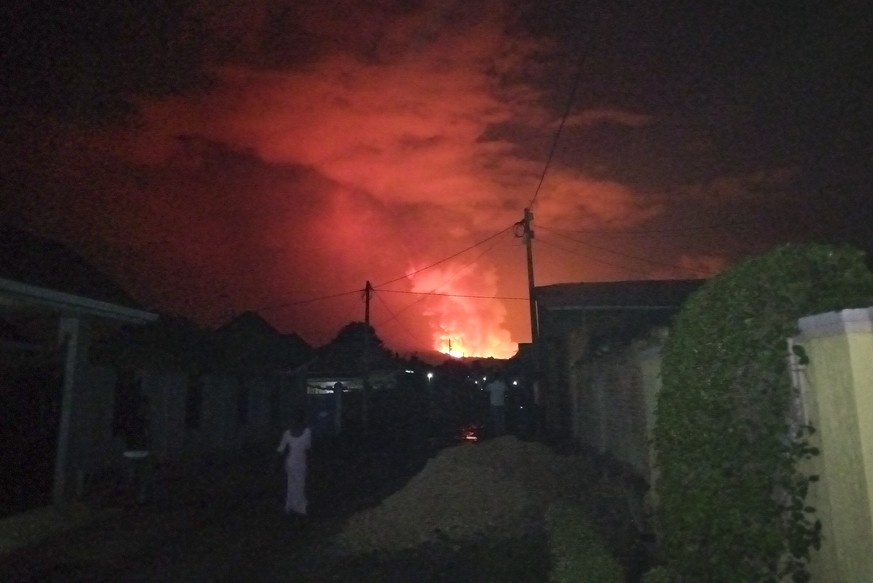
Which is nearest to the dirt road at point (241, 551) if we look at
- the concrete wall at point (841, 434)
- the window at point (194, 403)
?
the concrete wall at point (841, 434)

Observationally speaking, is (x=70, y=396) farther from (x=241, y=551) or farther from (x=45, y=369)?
(x=241, y=551)

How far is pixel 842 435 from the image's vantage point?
15.2ft

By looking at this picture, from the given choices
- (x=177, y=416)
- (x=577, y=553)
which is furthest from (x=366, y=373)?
(x=577, y=553)

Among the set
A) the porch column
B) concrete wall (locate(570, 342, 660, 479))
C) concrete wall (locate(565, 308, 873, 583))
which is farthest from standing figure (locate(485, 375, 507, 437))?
concrete wall (locate(565, 308, 873, 583))

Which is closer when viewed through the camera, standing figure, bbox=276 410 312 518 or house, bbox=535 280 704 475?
house, bbox=535 280 704 475

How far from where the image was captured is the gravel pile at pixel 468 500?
9836 millimetres

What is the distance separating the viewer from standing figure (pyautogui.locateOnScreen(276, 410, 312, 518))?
38.5 ft

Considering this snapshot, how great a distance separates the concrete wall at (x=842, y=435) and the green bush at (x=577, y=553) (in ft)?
7.87

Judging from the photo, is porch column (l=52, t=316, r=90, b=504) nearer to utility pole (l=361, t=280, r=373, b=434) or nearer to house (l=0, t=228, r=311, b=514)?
house (l=0, t=228, r=311, b=514)

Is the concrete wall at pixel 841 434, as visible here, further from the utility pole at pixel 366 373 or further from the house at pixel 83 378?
the utility pole at pixel 366 373

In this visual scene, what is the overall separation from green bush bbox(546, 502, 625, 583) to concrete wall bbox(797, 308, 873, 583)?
7.87 ft

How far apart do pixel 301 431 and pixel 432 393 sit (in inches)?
1417

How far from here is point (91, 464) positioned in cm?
1470

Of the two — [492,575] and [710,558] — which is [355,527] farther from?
[710,558]
